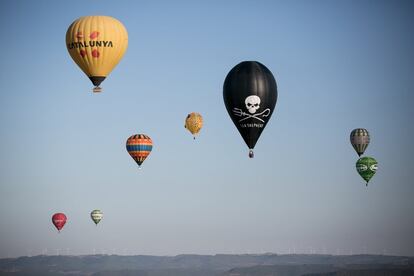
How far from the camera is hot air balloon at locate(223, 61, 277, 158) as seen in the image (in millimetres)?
84000

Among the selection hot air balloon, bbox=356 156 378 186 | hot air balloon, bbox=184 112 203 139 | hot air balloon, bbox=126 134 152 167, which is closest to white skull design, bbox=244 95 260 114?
hot air balloon, bbox=126 134 152 167

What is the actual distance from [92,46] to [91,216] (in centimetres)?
7983

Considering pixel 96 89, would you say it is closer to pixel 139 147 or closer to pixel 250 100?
pixel 250 100

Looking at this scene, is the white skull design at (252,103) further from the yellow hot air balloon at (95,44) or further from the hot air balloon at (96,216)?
the hot air balloon at (96,216)

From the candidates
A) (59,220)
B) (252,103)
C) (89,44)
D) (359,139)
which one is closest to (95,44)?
(89,44)

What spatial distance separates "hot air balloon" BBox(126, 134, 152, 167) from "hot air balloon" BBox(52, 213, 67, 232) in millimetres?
39365

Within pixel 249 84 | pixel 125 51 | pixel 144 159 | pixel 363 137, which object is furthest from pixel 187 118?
pixel 249 84

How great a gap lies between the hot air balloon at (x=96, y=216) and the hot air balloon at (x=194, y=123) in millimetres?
35581

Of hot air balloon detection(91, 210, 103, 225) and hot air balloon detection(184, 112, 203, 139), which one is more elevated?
hot air balloon detection(184, 112, 203, 139)

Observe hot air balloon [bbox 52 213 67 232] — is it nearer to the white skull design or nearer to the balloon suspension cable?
the balloon suspension cable

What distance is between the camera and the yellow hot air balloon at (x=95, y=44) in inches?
3565

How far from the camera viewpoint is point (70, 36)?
299 feet

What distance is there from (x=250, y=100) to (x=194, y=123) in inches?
2184

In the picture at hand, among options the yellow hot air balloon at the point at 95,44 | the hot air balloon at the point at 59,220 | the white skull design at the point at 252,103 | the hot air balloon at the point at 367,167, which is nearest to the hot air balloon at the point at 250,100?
the white skull design at the point at 252,103
